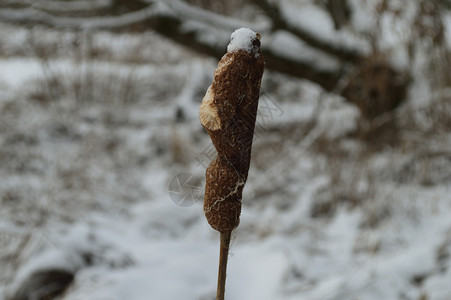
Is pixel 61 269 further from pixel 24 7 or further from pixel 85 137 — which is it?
pixel 85 137

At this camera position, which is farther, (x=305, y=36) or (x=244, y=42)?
(x=305, y=36)

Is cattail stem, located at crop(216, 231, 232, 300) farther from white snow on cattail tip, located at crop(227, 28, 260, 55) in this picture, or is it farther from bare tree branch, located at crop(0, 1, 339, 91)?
bare tree branch, located at crop(0, 1, 339, 91)

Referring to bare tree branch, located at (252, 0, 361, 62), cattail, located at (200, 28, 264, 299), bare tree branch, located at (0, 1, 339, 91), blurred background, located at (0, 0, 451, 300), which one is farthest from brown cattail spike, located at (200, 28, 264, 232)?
bare tree branch, located at (252, 0, 361, 62)

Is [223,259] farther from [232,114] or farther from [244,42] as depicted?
[244,42]

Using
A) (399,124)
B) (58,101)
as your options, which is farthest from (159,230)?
(58,101)

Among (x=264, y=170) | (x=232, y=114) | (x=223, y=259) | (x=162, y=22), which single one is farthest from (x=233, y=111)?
(x=264, y=170)

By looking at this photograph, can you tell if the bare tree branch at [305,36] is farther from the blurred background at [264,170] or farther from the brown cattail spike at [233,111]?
the brown cattail spike at [233,111]

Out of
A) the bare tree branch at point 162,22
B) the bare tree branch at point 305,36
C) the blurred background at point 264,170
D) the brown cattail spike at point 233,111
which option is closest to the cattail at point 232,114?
the brown cattail spike at point 233,111
